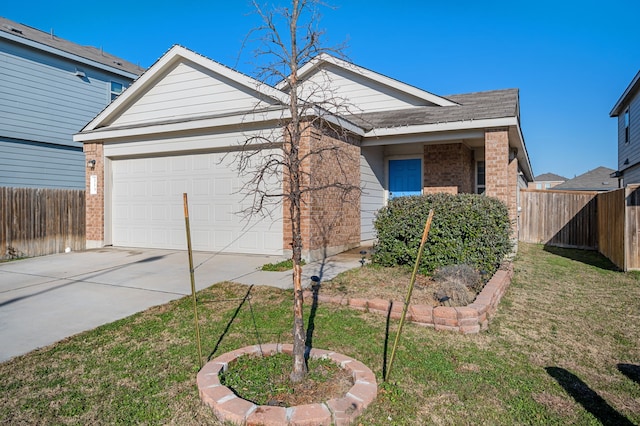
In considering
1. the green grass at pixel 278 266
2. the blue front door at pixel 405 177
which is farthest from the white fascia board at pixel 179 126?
the blue front door at pixel 405 177

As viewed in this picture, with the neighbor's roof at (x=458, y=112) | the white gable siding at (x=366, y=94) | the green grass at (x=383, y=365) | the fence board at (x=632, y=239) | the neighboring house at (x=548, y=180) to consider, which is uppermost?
the neighboring house at (x=548, y=180)

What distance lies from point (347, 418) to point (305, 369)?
0.70m

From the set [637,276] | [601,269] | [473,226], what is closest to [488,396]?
[473,226]

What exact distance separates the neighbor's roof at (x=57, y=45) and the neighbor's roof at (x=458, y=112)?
1108cm

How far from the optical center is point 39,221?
35.2ft

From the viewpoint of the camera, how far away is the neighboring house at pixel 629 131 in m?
16.2

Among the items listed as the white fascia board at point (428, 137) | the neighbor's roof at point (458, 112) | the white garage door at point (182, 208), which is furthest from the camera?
the white fascia board at point (428, 137)

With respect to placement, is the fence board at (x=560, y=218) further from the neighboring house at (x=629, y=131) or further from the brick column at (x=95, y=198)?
the brick column at (x=95, y=198)

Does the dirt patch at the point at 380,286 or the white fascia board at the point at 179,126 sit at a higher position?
the white fascia board at the point at 179,126

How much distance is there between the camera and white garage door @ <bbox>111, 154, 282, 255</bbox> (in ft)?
31.7

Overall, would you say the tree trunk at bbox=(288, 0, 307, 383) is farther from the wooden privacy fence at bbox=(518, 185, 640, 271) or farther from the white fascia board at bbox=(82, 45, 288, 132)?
the wooden privacy fence at bbox=(518, 185, 640, 271)

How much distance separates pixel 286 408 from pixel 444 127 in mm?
8276

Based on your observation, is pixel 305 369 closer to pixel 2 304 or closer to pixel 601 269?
pixel 2 304

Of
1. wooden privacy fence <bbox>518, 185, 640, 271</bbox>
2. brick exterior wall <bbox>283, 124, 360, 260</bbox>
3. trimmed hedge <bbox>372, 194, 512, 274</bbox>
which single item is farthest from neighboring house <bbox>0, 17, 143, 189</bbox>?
wooden privacy fence <bbox>518, 185, 640, 271</bbox>
